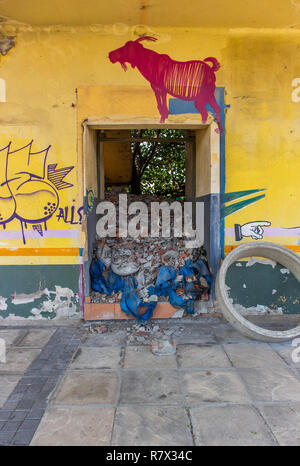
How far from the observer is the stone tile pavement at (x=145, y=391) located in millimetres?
2316

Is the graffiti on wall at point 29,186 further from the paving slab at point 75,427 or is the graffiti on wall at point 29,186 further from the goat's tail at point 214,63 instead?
the paving slab at point 75,427

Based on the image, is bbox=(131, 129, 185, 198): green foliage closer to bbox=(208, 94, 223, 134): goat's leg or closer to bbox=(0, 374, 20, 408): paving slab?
bbox=(208, 94, 223, 134): goat's leg

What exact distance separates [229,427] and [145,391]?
82 cm

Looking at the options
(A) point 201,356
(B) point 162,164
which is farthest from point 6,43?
(B) point 162,164

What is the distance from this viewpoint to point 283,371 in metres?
3.23

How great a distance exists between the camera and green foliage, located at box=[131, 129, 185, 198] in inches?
384

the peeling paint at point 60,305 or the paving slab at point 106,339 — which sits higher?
the peeling paint at point 60,305

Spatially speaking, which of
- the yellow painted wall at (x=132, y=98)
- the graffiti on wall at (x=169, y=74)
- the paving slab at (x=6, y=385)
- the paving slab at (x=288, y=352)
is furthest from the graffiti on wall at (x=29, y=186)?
the paving slab at (x=288, y=352)

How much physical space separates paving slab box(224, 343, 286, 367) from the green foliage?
6.26m

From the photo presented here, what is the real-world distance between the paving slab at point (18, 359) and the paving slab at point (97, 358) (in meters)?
0.50

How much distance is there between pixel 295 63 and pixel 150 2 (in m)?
2.23

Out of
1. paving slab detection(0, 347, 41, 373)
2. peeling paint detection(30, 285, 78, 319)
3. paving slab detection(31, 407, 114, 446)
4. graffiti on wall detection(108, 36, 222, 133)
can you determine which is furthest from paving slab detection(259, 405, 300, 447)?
graffiti on wall detection(108, 36, 222, 133)

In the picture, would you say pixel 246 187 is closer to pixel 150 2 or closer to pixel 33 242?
pixel 150 2
